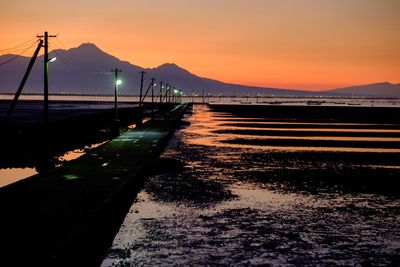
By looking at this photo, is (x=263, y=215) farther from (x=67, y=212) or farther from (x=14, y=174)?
(x=14, y=174)

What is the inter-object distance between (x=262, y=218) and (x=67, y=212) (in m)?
5.25

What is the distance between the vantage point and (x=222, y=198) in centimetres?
1669

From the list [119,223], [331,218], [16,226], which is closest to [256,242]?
[331,218]

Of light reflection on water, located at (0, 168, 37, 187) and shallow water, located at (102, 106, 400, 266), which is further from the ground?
shallow water, located at (102, 106, 400, 266)

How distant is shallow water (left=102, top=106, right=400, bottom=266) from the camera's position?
1050 cm

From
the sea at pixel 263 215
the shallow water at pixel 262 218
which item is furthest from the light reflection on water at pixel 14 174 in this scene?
the shallow water at pixel 262 218

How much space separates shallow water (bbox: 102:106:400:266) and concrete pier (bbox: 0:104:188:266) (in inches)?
19.1

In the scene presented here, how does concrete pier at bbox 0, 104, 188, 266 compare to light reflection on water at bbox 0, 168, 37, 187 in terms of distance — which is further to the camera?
light reflection on water at bbox 0, 168, 37, 187

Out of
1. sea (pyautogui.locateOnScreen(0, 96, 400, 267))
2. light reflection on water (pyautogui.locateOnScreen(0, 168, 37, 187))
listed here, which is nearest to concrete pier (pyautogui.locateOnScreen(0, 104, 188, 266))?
sea (pyautogui.locateOnScreen(0, 96, 400, 267))

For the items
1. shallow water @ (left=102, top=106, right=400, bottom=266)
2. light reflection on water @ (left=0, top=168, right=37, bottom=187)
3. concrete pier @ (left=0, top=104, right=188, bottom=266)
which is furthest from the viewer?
light reflection on water @ (left=0, top=168, right=37, bottom=187)

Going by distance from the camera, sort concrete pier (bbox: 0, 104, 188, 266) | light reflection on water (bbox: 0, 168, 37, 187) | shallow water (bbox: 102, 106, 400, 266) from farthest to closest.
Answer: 1. light reflection on water (bbox: 0, 168, 37, 187)
2. shallow water (bbox: 102, 106, 400, 266)
3. concrete pier (bbox: 0, 104, 188, 266)

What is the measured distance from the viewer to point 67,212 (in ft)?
40.2

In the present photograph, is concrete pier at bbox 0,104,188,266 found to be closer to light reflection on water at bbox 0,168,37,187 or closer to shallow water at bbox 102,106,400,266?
shallow water at bbox 102,106,400,266

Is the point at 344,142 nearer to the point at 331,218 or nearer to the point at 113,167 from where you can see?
the point at 113,167
